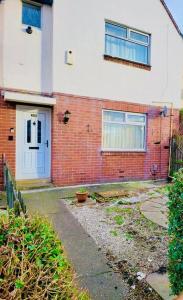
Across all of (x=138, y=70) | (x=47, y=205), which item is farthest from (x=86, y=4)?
(x=47, y=205)

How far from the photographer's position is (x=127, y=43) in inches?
378

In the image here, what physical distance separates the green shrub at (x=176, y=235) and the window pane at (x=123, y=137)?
22.2 feet

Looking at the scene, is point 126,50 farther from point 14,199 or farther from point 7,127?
point 14,199

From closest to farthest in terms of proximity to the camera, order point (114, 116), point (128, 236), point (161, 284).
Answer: point (161, 284)
point (128, 236)
point (114, 116)

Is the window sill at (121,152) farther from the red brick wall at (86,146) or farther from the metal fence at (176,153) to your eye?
the metal fence at (176,153)

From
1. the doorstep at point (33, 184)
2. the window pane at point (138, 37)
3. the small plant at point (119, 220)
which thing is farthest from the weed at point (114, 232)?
the window pane at point (138, 37)

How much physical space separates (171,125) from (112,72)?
145 inches

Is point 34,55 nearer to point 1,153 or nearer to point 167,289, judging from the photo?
point 1,153

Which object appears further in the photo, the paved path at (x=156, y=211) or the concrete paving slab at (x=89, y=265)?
the paved path at (x=156, y=211)

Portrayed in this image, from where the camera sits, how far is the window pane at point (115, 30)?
9109 mm

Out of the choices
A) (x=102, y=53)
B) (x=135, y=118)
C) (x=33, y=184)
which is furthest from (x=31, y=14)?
(x=33, y=184)

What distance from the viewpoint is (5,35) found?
291 inches

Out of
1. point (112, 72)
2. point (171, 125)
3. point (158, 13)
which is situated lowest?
point (171, 125)

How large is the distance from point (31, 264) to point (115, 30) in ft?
31.7
